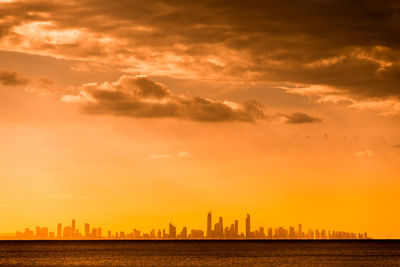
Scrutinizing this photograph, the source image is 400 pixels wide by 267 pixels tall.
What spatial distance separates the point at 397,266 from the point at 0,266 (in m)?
108

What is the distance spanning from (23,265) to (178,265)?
154 ft

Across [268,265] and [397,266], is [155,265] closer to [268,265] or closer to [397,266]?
[268,265]

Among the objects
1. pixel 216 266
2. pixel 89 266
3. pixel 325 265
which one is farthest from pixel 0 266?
pixel 325 265

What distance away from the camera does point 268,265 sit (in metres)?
158

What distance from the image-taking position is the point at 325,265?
159000 mm

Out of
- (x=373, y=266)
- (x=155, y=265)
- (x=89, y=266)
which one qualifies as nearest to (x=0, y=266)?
(x=89, y=266)

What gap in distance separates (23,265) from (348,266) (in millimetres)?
90557

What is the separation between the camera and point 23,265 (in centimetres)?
17075

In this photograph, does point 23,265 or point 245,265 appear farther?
point 23,265

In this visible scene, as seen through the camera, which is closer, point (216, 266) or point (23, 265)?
point (216, 266)

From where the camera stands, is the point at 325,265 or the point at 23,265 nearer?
the point at 325,265

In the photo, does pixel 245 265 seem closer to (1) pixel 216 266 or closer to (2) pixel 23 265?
(1) pixel 216 266

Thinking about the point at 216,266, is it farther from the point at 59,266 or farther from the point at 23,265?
the point at 23,265

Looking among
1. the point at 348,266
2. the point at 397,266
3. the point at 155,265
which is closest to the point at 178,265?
the point at 155,265
